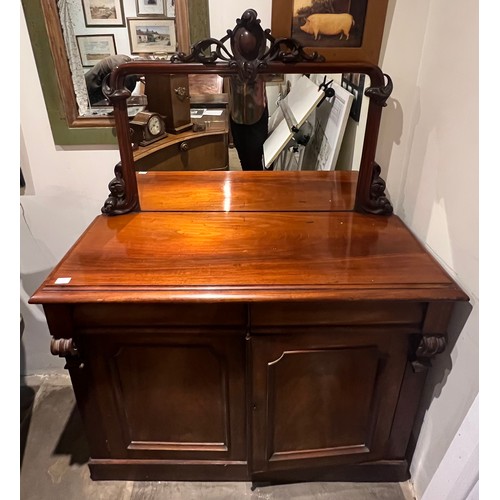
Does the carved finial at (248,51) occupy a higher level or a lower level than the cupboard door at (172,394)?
higher

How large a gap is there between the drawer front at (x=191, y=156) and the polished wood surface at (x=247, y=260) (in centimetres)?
16

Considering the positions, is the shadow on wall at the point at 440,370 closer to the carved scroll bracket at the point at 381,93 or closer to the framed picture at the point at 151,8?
the carved scroll bracket at the point at 381,93

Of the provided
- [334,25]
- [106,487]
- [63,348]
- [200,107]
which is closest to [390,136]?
[334,25]

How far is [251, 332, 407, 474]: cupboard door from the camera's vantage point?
1017 mm

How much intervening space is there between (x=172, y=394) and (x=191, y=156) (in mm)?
693

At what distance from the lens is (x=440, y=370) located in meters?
1.07

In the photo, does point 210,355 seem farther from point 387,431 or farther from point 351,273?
point 387,431

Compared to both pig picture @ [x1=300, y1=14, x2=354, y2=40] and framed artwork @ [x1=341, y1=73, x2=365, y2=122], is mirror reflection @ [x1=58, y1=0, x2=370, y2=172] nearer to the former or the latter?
framed artwork @ [x1=341, y1=73, x2=365, y2=122]

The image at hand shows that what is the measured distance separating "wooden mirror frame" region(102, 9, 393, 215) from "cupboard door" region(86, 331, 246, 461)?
52 centimetres

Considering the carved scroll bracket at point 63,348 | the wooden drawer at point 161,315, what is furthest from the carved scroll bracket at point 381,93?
the carved scroll bracket at point 63,348

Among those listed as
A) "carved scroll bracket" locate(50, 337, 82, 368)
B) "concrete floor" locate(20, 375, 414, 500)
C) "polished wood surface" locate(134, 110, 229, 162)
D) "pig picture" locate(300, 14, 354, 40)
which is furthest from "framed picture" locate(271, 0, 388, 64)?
"concrete floor" locate(20, 375, 414, 500)

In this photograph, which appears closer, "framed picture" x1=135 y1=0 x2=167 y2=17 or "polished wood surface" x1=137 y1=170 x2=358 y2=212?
"framed picture" x1=135 y1=0 x2=167 y2=17

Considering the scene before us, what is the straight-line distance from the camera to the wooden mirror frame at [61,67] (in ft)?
3.45

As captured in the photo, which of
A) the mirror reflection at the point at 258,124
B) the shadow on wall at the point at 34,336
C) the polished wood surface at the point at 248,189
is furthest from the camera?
the shadow on wall at the point at 34,336
